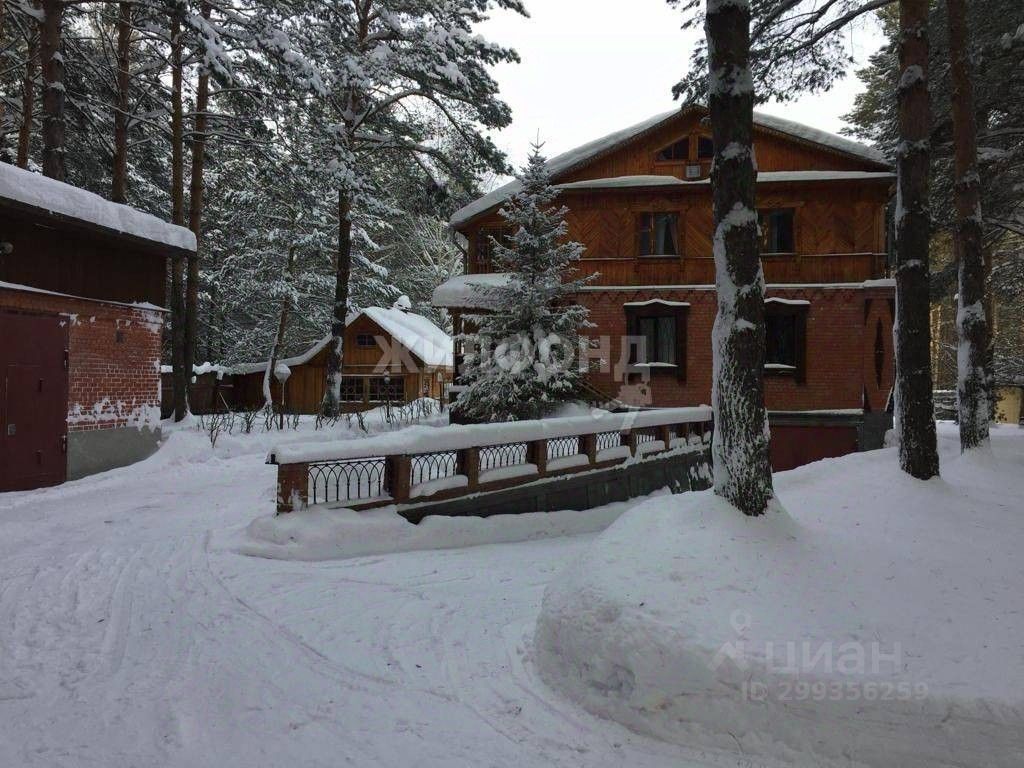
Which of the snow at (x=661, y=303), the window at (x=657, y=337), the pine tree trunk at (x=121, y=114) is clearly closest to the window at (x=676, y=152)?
the snow at (x=661, y=303)

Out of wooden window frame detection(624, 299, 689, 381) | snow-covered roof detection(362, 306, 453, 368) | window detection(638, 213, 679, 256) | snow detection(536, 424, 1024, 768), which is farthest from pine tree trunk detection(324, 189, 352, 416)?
snow detection(536, 424, 1024, 768)

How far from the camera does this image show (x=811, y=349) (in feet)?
56.0

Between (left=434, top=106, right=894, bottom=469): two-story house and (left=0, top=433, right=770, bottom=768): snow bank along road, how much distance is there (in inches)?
430

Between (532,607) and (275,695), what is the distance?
238 cm

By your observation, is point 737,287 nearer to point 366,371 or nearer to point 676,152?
point 676,152

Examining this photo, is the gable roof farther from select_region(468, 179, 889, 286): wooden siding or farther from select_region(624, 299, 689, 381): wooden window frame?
select_region(624, 299, 689, 381): wooden window frame

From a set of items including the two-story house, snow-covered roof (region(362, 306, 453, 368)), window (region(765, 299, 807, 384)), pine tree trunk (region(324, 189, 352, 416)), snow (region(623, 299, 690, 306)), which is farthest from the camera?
Answer: snow-covered roof (region(362, 306, 453, 368))

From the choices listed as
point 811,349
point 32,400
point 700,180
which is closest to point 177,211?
point 32,400

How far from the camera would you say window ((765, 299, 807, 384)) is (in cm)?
1716

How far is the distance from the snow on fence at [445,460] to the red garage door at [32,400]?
5181 mm

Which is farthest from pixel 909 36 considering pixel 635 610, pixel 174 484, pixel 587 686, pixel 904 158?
pixel 174 484

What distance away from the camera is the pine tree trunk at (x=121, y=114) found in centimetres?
1438

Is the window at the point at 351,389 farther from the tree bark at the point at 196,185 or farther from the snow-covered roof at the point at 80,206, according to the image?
the snow-covered roof at the point at 80,206

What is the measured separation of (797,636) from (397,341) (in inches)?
1008
